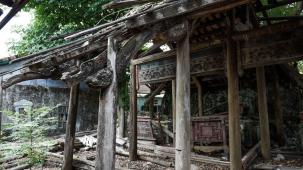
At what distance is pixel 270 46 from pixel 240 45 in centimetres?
71

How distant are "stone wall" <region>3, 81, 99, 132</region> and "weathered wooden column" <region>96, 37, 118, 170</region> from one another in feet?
45.0

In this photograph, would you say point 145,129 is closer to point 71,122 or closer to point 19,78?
point 71,122

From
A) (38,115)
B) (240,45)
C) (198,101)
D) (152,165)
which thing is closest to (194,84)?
(198,101)

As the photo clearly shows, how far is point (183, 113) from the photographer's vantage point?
4.93 meters

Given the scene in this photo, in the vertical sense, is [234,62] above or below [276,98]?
above

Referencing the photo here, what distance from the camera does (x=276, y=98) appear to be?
10992mm

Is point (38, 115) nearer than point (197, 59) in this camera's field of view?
Yes

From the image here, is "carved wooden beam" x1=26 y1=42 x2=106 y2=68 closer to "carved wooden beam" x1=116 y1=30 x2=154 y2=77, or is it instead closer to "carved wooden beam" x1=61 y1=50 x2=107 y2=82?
"carved wooden beam" x1=116 y1=30 x2=154 y2=77

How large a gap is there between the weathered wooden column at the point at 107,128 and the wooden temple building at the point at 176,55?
0.05 feet

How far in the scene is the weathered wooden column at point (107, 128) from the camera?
400 cm

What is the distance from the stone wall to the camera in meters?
16.2

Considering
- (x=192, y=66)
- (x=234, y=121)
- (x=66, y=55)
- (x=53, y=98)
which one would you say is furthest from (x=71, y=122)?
(x=53, y=98)

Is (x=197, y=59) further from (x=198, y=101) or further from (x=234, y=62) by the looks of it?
(x=198, y=101)

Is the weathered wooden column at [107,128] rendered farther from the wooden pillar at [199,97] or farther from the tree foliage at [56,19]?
the wooden pillar at [199,97]
